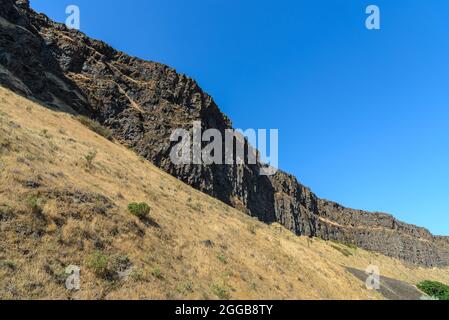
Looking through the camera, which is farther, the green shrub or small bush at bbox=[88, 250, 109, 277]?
the green shrub

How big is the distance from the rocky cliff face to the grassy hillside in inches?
508

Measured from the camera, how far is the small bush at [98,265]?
15372mm

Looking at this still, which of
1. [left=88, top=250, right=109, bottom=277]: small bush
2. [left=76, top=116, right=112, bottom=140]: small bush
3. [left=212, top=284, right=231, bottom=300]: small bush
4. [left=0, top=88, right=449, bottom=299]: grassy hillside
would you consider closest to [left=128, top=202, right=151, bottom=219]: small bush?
[left=0, top=88, right=449, bottom=299]: grassy hillside

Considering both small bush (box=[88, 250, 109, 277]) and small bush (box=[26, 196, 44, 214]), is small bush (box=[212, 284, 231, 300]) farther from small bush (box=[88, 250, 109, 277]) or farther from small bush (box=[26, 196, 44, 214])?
small bush (box=[26, 196, 44, 214])

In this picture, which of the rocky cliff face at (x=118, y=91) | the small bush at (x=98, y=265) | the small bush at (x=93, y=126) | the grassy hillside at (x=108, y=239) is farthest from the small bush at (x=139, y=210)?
the rocky cliff face at (x=118, y=91)

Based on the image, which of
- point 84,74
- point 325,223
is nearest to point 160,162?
point 84,74

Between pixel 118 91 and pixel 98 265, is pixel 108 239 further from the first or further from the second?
pixel 118 91

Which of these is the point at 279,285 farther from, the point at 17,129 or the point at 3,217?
the point at 17,129

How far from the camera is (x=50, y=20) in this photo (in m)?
63.5

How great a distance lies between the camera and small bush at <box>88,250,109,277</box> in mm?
15372

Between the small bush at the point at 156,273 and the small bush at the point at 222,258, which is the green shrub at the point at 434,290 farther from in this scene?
the small bush at the point at 156,273

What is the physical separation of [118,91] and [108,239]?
159 feet

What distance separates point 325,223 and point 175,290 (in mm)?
122349

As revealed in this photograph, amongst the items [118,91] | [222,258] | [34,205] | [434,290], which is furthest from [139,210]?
[434,290]
